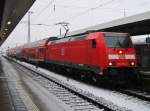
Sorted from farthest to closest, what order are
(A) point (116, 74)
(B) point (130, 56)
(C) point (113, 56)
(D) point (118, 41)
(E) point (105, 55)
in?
(D) point (118, 41)
(B) point (130, 56)
(C) point (113, 56)
(E) point (105, 55)
(A) point (116, 74)

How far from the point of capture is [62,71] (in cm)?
2714

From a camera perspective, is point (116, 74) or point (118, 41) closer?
point (116, 74)

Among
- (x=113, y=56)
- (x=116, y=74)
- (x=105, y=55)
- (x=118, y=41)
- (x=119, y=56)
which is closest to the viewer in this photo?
(x=116, y=74)

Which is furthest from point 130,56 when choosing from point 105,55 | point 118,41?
point 105,55

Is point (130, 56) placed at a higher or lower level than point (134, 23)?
lower

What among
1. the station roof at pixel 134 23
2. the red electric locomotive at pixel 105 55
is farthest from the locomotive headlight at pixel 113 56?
the station roof at pixel 134 23

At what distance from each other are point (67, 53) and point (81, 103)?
11078 mm

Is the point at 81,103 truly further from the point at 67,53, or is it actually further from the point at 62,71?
the point at 62,71

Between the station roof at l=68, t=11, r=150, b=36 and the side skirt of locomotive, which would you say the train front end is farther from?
the station roof at l=68, t=11, r=150, b=36

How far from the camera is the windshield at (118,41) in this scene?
1742 centimetres

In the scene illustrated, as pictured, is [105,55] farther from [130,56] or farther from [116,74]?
[130,56]

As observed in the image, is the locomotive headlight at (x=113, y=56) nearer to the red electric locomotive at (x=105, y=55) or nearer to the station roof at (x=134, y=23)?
the red electric locomotive at (x=105, y=55)

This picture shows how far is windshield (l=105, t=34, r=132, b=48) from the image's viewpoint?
17.4 m

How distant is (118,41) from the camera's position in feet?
57.6
